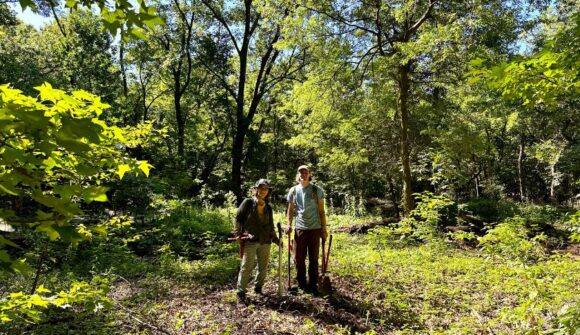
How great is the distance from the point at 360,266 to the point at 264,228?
8.98 feet

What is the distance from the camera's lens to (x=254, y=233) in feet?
20.4

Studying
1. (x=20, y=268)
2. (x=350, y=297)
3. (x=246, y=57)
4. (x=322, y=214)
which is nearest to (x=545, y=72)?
(x=322, y=214)

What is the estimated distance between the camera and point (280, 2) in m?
12.6

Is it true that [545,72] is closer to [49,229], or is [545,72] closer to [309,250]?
[309,250]

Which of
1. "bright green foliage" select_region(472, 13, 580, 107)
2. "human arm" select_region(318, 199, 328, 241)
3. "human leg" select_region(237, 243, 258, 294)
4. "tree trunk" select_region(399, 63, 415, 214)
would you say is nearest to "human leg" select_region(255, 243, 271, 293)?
"human leg" select_region(237, 243, 258, 294)

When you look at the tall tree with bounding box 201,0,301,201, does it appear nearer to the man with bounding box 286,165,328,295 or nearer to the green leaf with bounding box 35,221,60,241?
the man with bounding box 286,165,328,295

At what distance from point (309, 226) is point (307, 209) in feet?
0.88

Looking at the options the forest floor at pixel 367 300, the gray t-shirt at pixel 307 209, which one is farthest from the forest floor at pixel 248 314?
the gray t-shirt at pixel 307 209

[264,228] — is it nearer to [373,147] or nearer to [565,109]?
[373,147]

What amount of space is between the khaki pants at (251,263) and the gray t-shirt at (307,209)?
26.3 inches

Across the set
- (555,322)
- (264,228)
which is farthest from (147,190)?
(555,322)

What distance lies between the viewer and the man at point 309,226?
6328mm

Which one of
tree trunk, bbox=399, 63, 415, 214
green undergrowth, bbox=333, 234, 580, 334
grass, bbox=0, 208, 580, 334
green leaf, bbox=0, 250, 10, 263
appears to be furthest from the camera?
tree trunk, bbox=399, 63, 415, 214

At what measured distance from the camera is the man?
633 cm
